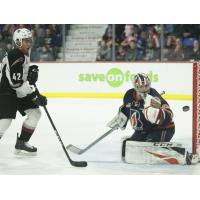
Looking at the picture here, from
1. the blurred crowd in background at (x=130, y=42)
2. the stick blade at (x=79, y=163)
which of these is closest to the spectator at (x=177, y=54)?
the blurred crowd in background at (x=130, y=42)

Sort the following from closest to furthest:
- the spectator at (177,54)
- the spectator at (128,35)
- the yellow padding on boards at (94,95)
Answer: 1. the yellow padding on boards at (94,95)
2. the spectator at (177,54)
3. the spectator at (128,35)

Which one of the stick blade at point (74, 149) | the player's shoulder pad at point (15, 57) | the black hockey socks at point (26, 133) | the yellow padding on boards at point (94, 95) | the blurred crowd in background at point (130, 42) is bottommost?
the stick blade at point (74, 149)

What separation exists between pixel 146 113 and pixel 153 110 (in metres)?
0.05

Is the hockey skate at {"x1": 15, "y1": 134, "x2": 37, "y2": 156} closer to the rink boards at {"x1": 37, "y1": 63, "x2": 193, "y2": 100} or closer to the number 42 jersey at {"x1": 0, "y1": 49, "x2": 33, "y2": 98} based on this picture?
the number 42 jersey at {"x1": 0, "y1": 49, "x2": 33, "y2": 98}

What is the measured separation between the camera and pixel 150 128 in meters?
3.19

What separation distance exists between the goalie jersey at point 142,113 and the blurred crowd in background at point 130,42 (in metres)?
3.53

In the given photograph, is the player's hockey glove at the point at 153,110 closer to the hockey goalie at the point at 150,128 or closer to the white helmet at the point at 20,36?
the hockey goalie at the point at 150,128

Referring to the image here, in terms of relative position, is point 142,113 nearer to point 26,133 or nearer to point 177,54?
point 26,133

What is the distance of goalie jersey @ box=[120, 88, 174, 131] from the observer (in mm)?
3111

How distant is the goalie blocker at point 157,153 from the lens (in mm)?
3131

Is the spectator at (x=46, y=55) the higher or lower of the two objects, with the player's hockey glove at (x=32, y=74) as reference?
higher

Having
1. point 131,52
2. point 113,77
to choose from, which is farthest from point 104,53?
point 113,77

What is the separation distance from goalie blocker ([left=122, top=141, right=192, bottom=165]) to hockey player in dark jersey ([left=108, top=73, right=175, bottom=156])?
0.05 metres

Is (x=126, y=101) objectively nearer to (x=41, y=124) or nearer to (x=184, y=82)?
(x=41, y=124)
